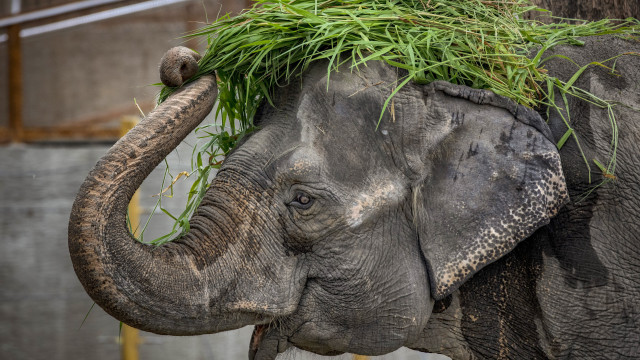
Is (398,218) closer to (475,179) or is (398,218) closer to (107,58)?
(475,179)

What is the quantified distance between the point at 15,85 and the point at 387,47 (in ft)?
16.5

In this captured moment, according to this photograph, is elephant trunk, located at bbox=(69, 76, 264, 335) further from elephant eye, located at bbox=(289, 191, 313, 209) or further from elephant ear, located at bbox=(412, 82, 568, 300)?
elephant ear, located at bbox=(412, 82, 568, 300)

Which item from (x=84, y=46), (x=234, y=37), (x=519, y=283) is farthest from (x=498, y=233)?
(x=84, y=46)

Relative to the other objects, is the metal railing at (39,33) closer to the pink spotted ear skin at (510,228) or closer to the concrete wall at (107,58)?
the concrete wall at (107,58)

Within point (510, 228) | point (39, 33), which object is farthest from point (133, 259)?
point (39, 33)

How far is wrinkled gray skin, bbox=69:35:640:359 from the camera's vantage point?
84.1 inches

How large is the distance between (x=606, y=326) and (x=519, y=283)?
0.94 ft

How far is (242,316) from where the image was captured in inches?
82.4

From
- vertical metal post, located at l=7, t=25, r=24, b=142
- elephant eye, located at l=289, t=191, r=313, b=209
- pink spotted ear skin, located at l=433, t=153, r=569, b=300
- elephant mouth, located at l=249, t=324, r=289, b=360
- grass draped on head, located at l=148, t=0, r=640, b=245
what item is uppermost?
grass draped on head, located at l=148, t=0, r=640, b=245

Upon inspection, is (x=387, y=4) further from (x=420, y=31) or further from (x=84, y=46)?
(x=84, y=46)

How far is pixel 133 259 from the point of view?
1.94 m

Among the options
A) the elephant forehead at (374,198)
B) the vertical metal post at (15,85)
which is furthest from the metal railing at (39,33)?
the elephant forehead at (374,198)

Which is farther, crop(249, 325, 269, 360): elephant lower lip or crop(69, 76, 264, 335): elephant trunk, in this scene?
crop(249, 325, 269, 360): elephant lower lip

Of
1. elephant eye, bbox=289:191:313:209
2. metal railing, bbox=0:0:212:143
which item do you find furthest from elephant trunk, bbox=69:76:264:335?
metal railing, bbox=0:0:212:143
